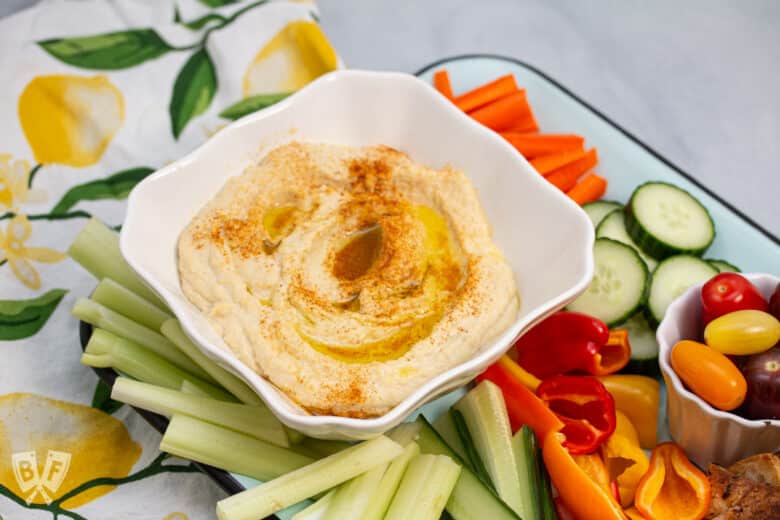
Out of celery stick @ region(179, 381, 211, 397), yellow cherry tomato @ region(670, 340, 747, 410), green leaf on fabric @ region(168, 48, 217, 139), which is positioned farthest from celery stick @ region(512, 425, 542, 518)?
green leaf on fabric @ region(168, 48, 217, 139)

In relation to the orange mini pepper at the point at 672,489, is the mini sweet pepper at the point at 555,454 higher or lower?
higher

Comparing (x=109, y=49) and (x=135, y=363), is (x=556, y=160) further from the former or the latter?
(x=109, y=49)

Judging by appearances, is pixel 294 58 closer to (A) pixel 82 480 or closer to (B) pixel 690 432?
(A) pixel 82 480

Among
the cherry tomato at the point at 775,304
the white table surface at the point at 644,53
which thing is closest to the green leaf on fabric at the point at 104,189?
the white table surface at the point at 644,53

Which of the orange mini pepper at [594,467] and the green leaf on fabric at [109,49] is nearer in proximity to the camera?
the orange mini pepper at [594,467]

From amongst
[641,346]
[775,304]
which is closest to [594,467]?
[641,346]

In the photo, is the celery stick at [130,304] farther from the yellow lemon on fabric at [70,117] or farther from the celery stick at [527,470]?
the celery stick at [527,470]

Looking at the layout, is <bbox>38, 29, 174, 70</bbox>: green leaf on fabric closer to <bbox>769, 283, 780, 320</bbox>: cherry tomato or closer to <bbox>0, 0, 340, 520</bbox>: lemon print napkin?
<bbox>0, 0, 340, 520</bbox>: lemon print napkin
